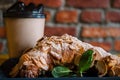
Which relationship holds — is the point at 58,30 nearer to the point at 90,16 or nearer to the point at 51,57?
the point at 90,16

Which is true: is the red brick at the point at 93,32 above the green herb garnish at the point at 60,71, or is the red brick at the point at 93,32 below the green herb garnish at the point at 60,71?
below

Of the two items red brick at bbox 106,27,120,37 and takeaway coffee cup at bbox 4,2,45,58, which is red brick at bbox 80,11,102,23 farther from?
takeaway coffee cup at bbox 4,2,45,58

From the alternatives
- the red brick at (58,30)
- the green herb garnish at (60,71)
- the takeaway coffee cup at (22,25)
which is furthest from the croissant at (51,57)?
the red brick at (58,30)

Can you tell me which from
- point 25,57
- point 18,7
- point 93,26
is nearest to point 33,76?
point 25,57

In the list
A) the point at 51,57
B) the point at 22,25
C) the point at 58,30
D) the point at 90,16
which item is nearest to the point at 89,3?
the point at 90,16

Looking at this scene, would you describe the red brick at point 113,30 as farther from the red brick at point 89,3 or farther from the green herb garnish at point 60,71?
the green herb garnish at point 60,71

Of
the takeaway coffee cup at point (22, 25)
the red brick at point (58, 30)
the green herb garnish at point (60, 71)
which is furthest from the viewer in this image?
the red brick at point (58, 30)

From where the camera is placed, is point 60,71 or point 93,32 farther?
point 93,32

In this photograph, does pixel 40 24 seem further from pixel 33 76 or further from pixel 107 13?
pixel 107 13
